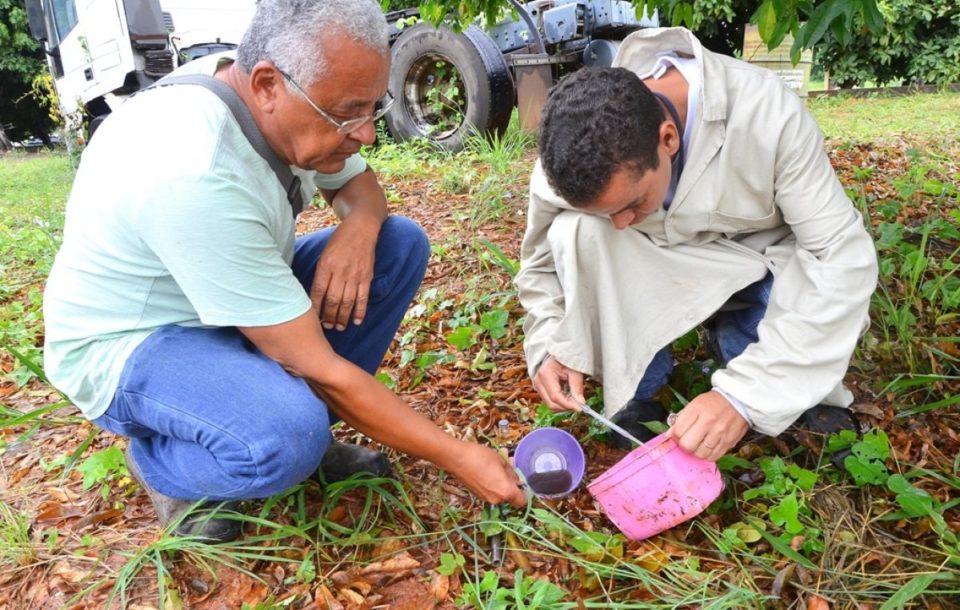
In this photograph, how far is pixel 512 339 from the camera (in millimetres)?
2576

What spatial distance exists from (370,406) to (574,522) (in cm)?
66

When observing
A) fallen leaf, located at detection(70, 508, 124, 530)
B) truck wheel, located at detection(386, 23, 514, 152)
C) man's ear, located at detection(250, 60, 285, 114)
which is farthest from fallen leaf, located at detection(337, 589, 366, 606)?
truck wheel, located at detection(386, 23, 514, 152)

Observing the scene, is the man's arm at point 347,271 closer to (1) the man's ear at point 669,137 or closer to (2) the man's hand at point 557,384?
(2) the man's hand at point 557,384

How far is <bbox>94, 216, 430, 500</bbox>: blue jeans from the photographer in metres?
1.45

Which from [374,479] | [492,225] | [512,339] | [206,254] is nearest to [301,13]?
[206,254]

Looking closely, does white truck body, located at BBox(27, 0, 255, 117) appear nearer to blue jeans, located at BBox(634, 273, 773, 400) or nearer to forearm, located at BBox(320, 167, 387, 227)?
forearm, located at BBox(320, 167, 387, 227)

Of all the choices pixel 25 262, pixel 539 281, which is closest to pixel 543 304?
pixel 539 281

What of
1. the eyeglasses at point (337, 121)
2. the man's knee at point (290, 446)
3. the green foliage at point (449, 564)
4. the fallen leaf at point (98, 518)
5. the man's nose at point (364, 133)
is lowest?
the green foliage at point (449, 564)

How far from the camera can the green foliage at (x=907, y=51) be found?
939 centimetres

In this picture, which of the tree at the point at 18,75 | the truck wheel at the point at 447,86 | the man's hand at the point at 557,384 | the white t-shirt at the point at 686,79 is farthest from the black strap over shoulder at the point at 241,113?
the tree at the point at 18,75

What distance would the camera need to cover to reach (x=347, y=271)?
1.76 meters

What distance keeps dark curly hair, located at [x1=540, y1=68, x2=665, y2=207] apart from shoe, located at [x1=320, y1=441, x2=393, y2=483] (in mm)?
886

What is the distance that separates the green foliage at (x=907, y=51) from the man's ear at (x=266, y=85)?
30.6ft

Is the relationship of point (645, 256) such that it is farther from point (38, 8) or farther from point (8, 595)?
point (38, 8)
